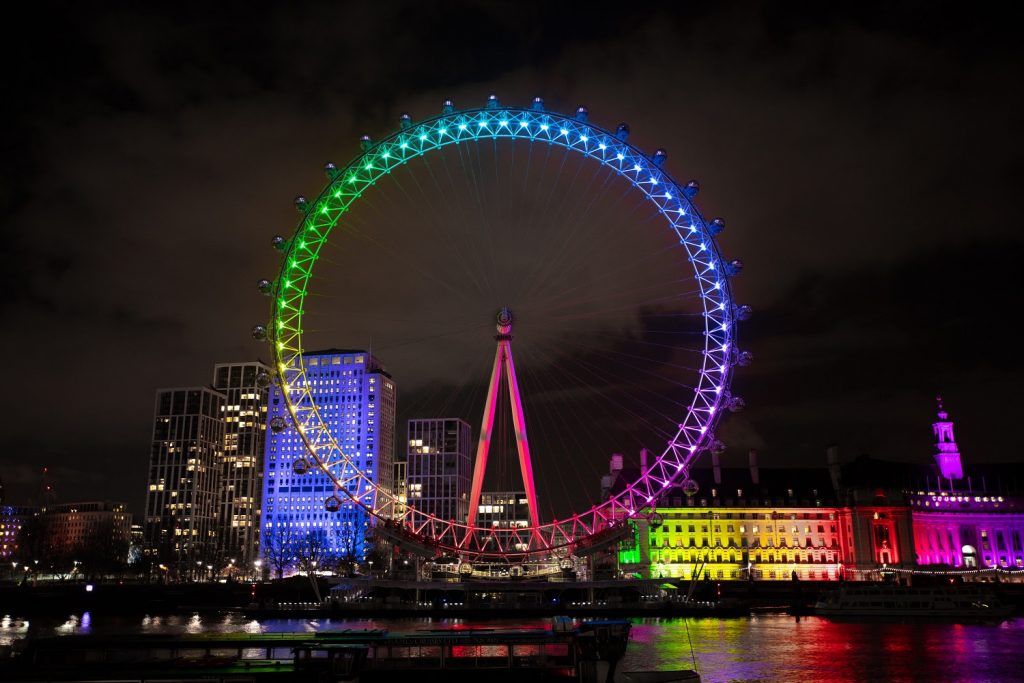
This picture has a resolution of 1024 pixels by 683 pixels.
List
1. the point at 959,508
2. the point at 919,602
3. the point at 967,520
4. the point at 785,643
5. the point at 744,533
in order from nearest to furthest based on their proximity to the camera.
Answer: the point at 785,643, the point at 919,602, the point at 744,533, the point at 967,520, the point at 959,508

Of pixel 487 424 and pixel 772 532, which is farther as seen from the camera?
pixel 772 532

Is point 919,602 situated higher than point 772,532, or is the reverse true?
point 772,532

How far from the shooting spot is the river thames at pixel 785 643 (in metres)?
44.6

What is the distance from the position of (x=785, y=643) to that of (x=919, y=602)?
113ft

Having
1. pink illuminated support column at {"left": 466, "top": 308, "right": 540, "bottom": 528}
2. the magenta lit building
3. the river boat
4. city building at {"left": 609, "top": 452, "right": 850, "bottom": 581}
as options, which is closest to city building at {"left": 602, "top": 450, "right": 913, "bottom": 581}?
city building at {"left": 609, "top": 452, "right": 850, "bottom": 581}

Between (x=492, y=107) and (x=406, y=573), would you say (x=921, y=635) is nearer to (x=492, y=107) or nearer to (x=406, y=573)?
(x=492, y=107)

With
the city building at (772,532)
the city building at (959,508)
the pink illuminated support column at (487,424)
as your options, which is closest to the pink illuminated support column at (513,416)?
the pink illuminated support column at (487,424)

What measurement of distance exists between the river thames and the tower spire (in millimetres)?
70808

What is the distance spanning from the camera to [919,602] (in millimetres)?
→ 85188

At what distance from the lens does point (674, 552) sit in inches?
5349

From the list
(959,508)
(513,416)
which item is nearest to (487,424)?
(513,416)

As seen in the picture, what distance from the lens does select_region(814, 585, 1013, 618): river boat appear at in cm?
8362

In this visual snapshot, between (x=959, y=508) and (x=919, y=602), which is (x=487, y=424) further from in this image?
(x=959, y=508)

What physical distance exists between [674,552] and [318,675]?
381 ft
